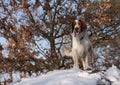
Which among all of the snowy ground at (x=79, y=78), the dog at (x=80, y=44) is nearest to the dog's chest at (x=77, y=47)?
the dog at (x=80, y=44)

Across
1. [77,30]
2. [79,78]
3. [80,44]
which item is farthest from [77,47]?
[79,78]

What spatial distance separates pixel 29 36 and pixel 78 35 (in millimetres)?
6636

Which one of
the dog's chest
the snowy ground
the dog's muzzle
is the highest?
the dog's muzzle

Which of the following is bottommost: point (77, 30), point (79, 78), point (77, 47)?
point (79, 78)

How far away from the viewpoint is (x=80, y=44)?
955 centimetres

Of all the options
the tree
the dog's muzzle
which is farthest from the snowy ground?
the tree

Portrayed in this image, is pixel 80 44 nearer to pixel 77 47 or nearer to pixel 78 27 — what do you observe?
pixel 77 47

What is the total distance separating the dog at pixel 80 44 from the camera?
365 inches

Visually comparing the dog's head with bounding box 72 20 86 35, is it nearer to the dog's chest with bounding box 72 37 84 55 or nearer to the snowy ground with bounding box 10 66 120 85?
the dog's chest with bounding box 72 37 84 55

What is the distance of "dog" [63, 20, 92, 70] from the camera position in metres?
9.28

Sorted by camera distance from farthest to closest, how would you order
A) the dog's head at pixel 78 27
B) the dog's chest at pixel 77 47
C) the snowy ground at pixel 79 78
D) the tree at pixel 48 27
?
the tree at pixel 48 27 < the dog's chest at pixel 77 47 < the dog's head at pixel 78 27 < the snowy ground at pixel 79 78

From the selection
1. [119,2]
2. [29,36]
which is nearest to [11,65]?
[29,36]

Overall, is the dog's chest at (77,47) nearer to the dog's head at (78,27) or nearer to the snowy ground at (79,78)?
the dog's head at (78,27)

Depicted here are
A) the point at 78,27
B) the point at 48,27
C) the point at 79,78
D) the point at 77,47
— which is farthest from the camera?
the point at 48,27
